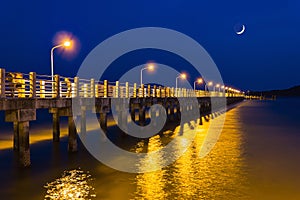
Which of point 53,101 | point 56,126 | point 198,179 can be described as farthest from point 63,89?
point 198,179

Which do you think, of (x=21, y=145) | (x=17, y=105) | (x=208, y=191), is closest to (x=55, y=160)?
(x=21, y=145)

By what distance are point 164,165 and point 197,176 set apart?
2468mm

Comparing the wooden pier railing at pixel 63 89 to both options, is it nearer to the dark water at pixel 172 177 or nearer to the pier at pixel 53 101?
the pier at pixel 53 101

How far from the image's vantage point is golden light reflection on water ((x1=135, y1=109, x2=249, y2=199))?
1280 centimetres

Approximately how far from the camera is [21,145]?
15.8 meters

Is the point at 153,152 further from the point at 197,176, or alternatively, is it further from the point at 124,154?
the point at 197,176

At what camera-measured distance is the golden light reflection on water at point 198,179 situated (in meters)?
12.8

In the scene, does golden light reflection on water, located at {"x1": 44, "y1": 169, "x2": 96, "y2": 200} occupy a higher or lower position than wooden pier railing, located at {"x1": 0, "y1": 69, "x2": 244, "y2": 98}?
lower

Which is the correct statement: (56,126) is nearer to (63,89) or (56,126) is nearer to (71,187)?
(63,89)

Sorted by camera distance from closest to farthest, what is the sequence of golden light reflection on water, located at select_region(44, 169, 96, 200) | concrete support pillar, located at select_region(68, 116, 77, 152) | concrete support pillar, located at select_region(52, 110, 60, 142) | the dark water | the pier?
1. golden light reflection on water, located at select_region(44, 169, 96, 200)
2. the dark water
3. the pier
4. concrete support pillar, located at select_region(68, 116, 77, 152)
5. concrete support pillar, located at select_region(52, 110, 60, 142)

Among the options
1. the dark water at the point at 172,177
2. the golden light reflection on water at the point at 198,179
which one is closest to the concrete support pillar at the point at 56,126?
the dark water at the point at 172,177

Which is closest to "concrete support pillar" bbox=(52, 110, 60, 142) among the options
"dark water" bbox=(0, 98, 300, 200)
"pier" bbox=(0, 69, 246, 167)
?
"pier" bbox=(0, 69, 246, 167)

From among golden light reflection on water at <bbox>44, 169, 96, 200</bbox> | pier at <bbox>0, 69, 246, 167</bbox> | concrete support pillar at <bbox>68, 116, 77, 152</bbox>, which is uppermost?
pier at <bbox>0, 69, 246, 167</bbox>

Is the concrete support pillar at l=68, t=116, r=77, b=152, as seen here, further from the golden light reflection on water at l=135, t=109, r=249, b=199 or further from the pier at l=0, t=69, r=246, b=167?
the golden light reflection on water at l=135, t=109, r=249, b=199
